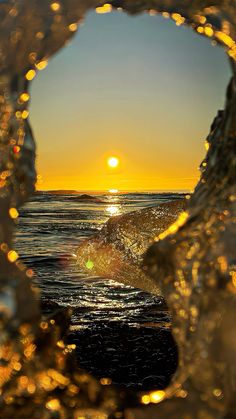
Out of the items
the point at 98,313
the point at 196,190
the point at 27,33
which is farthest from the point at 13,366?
the point at 98,313

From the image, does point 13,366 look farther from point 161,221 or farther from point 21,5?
point 161,221

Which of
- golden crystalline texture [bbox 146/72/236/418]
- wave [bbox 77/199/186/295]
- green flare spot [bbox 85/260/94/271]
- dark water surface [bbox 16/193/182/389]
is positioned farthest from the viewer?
green flare spot [bbox 85/260/94/271]

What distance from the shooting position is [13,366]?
2.75 m

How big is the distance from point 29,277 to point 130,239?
6.48 m

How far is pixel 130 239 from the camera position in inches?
363

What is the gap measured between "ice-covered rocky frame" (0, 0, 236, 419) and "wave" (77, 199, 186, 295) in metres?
5.73

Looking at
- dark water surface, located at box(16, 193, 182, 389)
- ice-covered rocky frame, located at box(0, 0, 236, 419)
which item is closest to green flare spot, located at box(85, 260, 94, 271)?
dark water surface, located at box(16, 193, 182, 389)

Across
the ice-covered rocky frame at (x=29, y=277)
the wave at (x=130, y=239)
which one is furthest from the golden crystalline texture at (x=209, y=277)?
Answer: the wave at (x=130, y=239)

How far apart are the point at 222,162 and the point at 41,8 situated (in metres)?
1.33

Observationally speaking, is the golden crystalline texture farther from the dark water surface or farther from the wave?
the wave

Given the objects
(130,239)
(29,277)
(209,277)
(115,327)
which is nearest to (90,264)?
(130,239)

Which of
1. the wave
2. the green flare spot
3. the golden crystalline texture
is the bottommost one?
the green flare spot

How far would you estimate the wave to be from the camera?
9008 mm

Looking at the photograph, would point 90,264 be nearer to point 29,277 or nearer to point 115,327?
point 115,327
